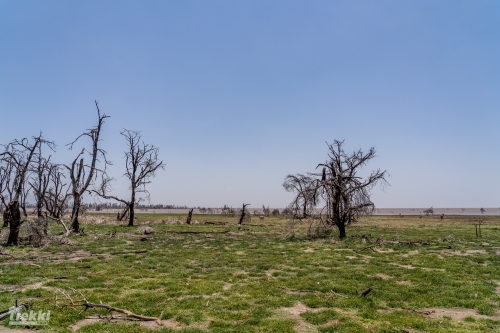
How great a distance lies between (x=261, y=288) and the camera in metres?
9.02

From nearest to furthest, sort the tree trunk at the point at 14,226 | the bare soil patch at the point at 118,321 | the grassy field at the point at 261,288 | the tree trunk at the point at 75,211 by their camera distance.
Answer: the bare soil patch at the point at 118,321 → the grassy field at the point at 261,288 → the tree trunk at the point at 14,226 → the tree trunk at the point at 75,211

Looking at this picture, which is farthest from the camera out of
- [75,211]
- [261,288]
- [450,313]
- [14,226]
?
[75,211]

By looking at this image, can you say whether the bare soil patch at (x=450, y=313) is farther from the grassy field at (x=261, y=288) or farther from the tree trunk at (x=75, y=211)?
the tree trunk at (x=75, y=211)

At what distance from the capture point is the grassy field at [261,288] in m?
6.45

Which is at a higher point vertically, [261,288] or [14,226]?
[14,226]

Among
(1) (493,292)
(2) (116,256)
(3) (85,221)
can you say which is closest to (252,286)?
(1) (493,292)

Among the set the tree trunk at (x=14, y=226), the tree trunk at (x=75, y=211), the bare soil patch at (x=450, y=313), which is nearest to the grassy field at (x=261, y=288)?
the bare soil patch at (x=450, y=313)

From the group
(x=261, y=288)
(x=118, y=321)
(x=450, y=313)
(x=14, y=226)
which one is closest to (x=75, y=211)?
(x=14, y=226)

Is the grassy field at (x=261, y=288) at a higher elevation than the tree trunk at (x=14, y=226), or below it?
below

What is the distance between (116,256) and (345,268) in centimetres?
985

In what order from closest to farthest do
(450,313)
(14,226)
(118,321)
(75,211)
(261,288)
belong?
(118,321), (450,313), (261,288), (14,226), (75,211)

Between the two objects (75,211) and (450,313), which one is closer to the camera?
(450,313)

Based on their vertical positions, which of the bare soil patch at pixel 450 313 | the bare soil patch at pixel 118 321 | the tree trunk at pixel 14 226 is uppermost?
the tree trunk at pixel 14 226

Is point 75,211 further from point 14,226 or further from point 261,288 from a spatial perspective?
point 261,288
